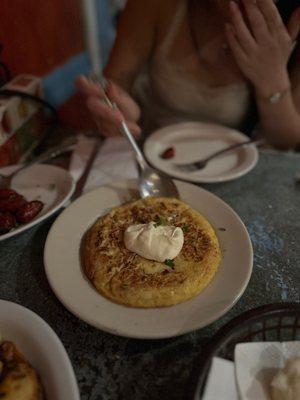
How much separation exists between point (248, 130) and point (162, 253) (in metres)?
1.25

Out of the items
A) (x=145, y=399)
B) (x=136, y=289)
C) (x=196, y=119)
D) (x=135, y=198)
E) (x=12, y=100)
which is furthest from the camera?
(x=196, y=119)

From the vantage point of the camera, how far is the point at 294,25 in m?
1.40

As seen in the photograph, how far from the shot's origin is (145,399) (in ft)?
2.36

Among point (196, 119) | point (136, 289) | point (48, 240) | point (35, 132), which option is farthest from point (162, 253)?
point (196, 119)

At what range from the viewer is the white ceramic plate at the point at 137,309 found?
0.78 m

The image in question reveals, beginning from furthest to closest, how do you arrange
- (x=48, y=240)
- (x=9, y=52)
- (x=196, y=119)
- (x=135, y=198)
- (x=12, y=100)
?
1. (x=196, y=119)
2. (x=9, y=52)
3. (x=12, y=100)
4. (x=135, y=198)
5. (x=48, y=240)

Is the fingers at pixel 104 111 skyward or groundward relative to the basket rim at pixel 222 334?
skyward

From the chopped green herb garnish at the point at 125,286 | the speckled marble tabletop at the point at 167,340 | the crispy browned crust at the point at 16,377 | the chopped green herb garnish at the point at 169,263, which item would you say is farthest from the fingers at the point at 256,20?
the crispy browned crust at the point at 16,377

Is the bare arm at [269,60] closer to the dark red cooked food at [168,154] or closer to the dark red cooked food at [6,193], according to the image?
the dark red cooked food at [168,154]

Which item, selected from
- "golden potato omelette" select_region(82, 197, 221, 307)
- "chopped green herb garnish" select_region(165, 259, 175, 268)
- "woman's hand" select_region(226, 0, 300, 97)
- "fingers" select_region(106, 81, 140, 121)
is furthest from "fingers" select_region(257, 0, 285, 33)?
"chopped green herb garnish" select_region(165, 259, 175, 268)

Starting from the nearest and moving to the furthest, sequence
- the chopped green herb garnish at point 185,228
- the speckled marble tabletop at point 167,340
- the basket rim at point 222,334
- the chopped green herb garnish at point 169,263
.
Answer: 1. the basket rim at point 222,334
2. the speckled marble tabletop at point 167,340
3. the chopped green herb garnish at point 169,263
4. the chopped green herb garnish at point 185,228

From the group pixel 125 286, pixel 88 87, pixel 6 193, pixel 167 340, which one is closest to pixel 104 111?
pixel 88 87

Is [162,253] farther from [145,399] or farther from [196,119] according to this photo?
[196,119]

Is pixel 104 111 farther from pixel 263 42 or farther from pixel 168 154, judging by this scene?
pixel 263 42
